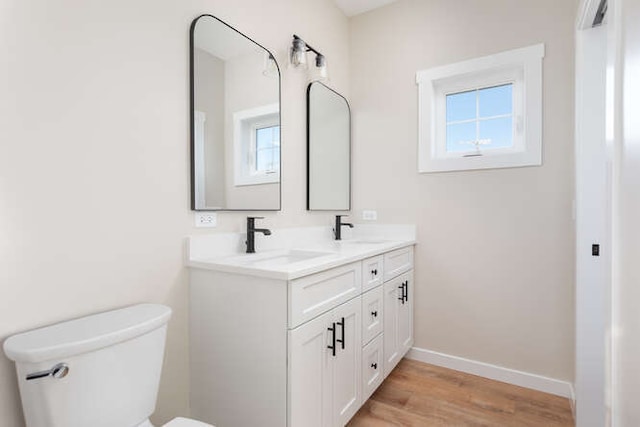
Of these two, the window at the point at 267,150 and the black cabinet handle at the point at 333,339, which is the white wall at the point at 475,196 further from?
the black cabinet handle at the point at 333,339

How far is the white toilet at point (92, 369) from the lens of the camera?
0.87 metres

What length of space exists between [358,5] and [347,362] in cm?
257

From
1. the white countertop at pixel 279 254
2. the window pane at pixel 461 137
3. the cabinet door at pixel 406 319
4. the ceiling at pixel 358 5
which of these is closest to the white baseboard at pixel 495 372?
the cabinet door at pixel 406 319

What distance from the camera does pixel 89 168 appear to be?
1.15 m

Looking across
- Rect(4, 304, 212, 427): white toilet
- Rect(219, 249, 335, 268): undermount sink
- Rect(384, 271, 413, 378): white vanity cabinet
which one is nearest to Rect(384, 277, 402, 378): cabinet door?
Rect(384, 271, 413, 378): white vanity cabinet

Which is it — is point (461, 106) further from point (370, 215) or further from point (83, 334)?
point (83, 334)

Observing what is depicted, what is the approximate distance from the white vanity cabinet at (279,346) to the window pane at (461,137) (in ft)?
4.02

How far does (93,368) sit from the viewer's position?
3.07 ft

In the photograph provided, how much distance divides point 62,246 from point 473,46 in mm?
2540

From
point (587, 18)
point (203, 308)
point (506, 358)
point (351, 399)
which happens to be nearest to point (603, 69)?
point (587, 18)

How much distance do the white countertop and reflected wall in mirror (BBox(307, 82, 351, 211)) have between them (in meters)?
0.26

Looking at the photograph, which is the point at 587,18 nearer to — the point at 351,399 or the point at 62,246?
the point at 351,399

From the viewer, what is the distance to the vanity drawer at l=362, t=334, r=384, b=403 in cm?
169

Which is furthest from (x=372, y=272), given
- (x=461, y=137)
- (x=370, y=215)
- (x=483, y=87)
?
(x=483, y=87)
